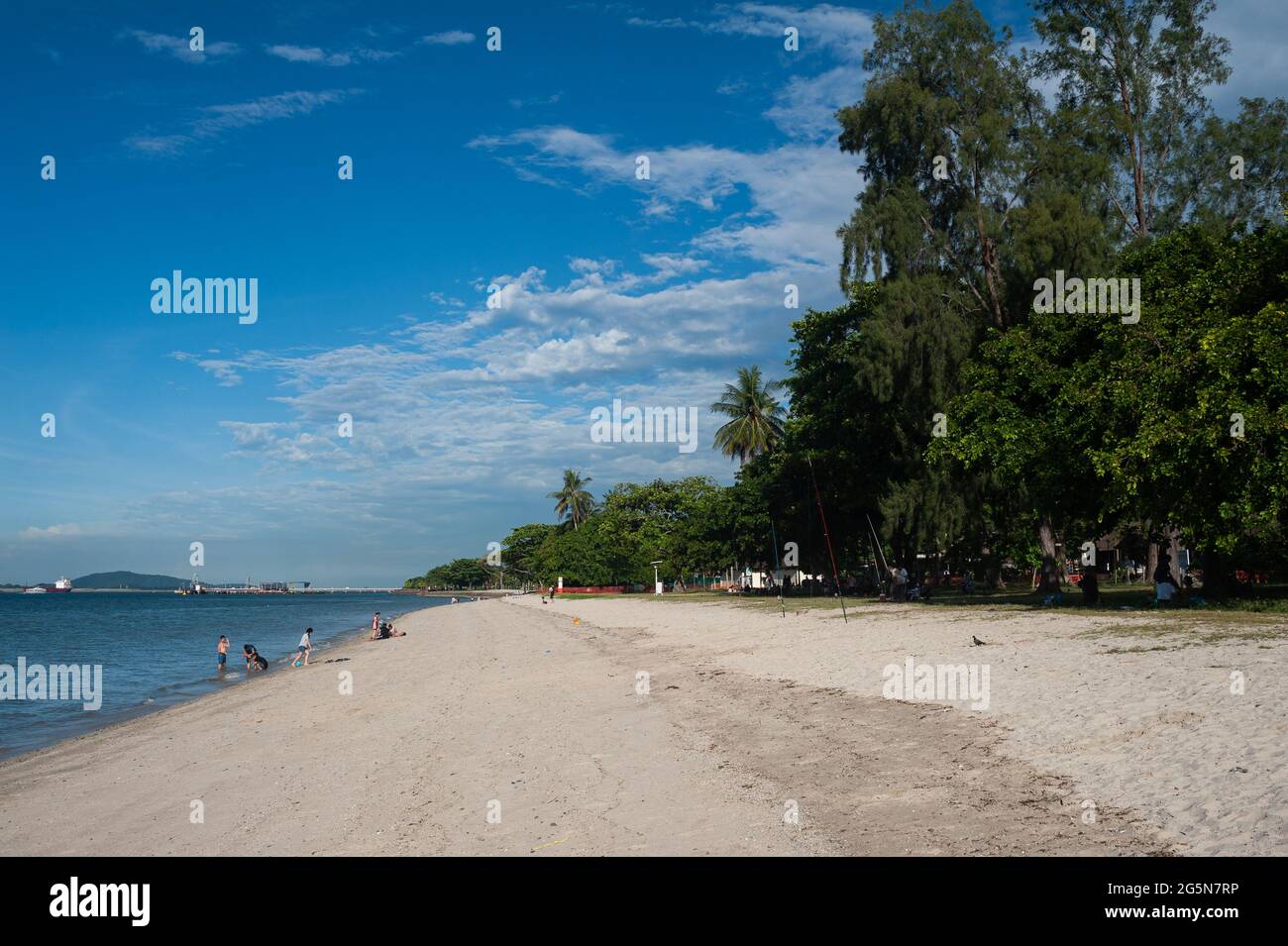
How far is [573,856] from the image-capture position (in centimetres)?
711

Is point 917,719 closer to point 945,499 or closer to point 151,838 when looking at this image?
point 151,838

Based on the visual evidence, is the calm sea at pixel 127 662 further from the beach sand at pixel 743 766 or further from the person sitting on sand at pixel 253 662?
the beach sand at pixel 743 766

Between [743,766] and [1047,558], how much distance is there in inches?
913

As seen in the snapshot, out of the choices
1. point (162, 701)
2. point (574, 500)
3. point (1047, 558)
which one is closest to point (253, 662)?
point (162, 701)

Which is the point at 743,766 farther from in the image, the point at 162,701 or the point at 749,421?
the point at 749,421

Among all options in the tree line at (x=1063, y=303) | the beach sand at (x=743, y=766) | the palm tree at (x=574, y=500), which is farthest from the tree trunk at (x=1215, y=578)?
the palm tree at (x=574, y=500)

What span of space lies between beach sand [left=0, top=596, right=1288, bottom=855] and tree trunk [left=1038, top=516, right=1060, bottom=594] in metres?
10.0

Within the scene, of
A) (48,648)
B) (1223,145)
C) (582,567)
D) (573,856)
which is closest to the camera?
(573,856)

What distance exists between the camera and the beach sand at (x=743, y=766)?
7148 mm

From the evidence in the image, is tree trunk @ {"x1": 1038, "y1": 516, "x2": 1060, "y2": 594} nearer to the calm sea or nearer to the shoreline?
the shoreline

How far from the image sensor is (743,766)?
32.4 feet
